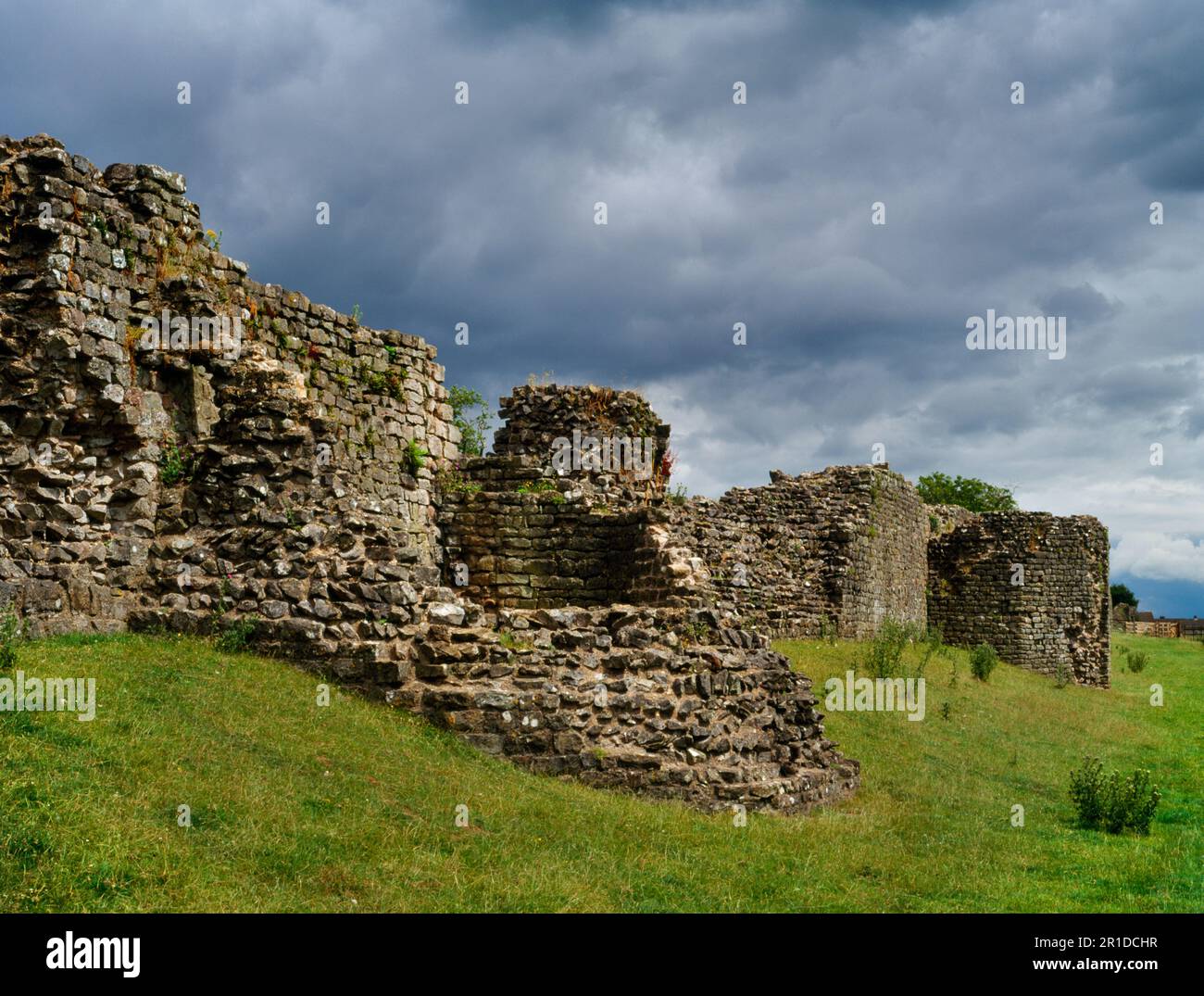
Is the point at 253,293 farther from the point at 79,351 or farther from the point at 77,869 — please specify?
the point at 77,869

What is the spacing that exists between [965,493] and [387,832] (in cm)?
7062

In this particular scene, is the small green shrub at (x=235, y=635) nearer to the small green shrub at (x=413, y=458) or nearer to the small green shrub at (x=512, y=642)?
the small green shrub at (x=512, y=642)

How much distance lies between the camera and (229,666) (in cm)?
1012

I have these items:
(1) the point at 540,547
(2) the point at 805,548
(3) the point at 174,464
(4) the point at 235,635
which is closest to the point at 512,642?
(4) the point at 235,635

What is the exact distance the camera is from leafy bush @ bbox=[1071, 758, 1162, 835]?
12.0m

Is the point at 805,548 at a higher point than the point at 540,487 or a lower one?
lower

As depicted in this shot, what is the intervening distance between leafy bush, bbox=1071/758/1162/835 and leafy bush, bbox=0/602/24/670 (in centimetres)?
1136

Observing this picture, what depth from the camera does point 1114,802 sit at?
12062mm

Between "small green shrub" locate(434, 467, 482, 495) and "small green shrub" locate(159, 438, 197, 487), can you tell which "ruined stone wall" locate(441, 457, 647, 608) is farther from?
"small green shrub" locate(159, 438, 197, 487)

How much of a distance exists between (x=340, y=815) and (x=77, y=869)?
2.24 metres

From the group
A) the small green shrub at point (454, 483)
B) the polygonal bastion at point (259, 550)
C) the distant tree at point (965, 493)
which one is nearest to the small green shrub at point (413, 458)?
the small green shrub at point (454, 483)

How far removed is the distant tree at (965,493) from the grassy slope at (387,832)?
200 ft

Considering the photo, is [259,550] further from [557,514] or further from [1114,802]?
[1114,802]
